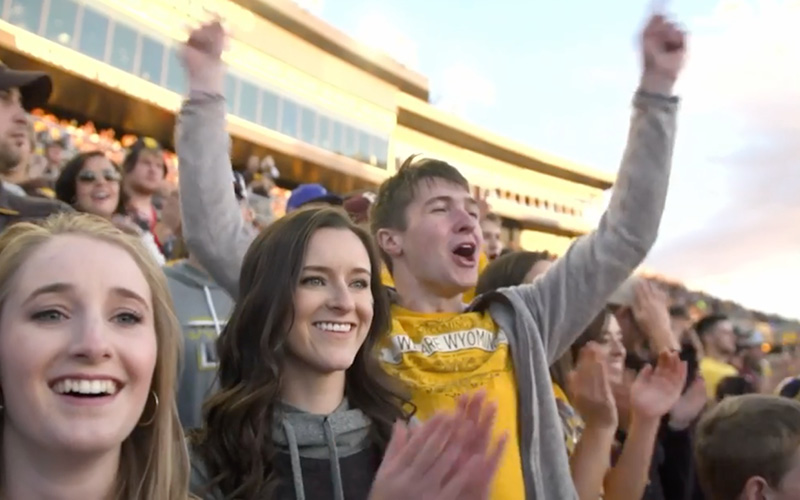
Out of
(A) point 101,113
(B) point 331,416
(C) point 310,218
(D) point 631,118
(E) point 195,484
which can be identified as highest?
(A) point 101,113

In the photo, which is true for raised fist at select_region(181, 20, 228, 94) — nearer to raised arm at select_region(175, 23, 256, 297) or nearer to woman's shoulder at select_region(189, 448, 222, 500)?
raised arm at select_region(175, 23, 256, 297)

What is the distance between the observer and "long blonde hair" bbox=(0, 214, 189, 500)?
167 centimetres

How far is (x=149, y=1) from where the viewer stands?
74.8ft

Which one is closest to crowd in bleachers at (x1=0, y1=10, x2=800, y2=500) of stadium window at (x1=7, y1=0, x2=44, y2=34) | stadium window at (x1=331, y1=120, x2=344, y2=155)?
stadium window at (x1=7, y1=0, x2=44, y2=34)

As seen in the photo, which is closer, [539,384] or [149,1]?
[539,384]

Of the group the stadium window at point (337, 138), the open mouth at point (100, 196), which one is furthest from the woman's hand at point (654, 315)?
the stadium window at point (337, 138)

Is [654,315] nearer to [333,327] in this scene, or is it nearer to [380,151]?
[333,327]

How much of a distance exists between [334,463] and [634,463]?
1.38 meters

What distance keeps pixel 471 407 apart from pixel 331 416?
72cm

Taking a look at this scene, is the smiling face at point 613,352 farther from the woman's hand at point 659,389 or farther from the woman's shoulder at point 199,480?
the woman's shoulder at point 199,480

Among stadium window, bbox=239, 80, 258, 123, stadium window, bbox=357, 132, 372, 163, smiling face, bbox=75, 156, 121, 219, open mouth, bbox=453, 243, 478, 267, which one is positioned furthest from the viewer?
stadium window, bbox=357, 132, 372, 163

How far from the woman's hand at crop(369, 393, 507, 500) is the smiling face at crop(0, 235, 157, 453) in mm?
544

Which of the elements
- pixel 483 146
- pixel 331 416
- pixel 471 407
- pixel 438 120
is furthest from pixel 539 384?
pixel 483 146

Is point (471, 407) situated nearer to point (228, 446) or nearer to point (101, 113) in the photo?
point (228, 446)
